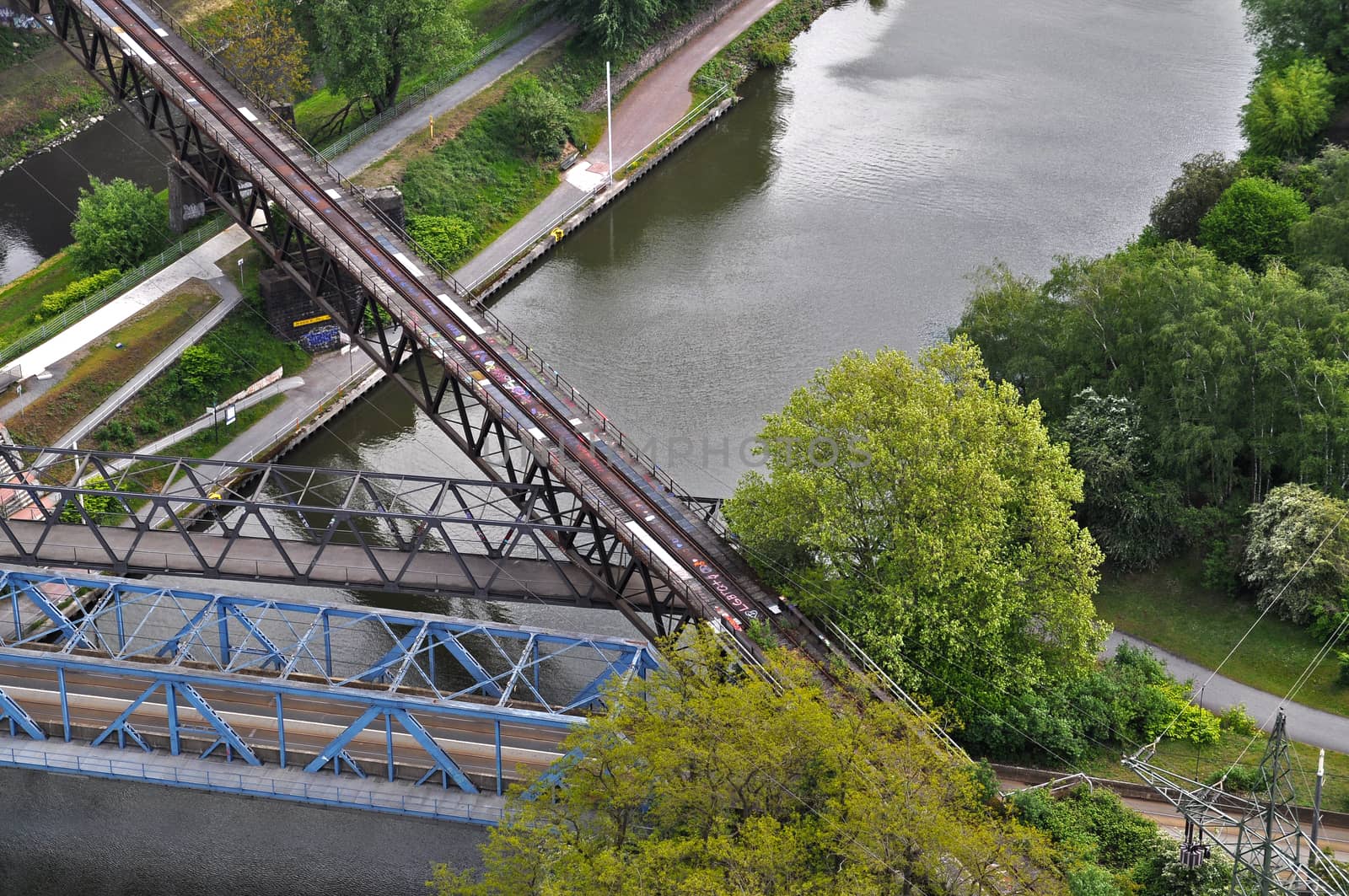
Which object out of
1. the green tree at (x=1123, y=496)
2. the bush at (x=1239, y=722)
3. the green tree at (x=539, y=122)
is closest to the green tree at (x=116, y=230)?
the green tree at (x=539, y=122)

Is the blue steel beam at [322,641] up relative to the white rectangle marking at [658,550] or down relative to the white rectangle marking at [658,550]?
down

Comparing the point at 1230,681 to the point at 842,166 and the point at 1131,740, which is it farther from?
the point at 842,166

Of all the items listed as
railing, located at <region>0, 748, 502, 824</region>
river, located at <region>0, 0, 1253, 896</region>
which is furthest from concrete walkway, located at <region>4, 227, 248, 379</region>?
railing, located at <region>0, 748, 502, 824</region>

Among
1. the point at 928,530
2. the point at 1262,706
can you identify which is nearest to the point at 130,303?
the point at 928,530

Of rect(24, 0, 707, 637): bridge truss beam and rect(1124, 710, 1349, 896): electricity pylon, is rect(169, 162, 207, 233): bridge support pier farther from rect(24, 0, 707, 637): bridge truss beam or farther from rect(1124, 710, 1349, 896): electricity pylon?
rect(1124, 710, 1349, 896): electricity pylon

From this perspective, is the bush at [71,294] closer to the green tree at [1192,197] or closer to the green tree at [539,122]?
the green tree at [539,122]

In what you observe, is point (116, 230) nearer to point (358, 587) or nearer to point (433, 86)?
point (433, 86)

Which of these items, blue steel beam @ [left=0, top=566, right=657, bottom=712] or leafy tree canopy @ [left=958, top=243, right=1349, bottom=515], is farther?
leafy tree canopy @ [left=958, top=243, right=1349, bottom=515]
